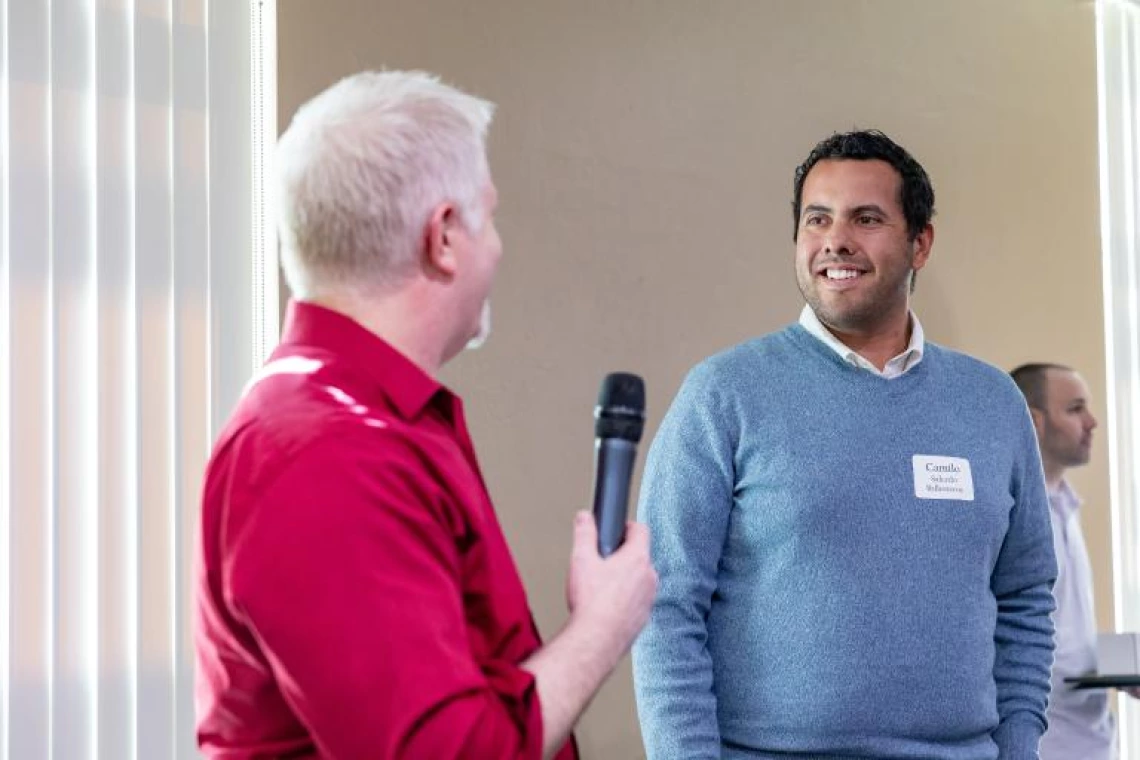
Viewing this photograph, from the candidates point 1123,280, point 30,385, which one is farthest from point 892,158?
point 1123,280

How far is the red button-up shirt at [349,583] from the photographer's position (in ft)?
3.58

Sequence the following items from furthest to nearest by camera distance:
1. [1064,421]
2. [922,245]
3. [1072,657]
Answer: [1064,421] → [1072,657] → [922,245]

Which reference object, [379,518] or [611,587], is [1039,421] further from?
[379,518]

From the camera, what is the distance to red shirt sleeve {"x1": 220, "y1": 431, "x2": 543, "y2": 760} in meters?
1.09

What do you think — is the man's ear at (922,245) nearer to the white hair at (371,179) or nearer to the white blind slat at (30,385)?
the white hair at (371,179)

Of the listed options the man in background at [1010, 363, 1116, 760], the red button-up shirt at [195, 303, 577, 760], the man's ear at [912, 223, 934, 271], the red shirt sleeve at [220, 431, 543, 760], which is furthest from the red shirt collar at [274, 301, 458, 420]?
the man in background at [1010, 363, 1116, 760]

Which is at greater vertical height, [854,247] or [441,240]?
[854,247]

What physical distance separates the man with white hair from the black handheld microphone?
17 mm

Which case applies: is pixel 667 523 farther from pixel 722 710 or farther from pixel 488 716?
pixel 488 716

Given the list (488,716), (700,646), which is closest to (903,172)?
(700,646)

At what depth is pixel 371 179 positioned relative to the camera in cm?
125

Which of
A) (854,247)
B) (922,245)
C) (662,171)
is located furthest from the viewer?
(662,171)

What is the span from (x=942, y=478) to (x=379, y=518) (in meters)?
1.42

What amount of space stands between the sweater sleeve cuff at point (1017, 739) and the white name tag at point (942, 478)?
393 millimetres
